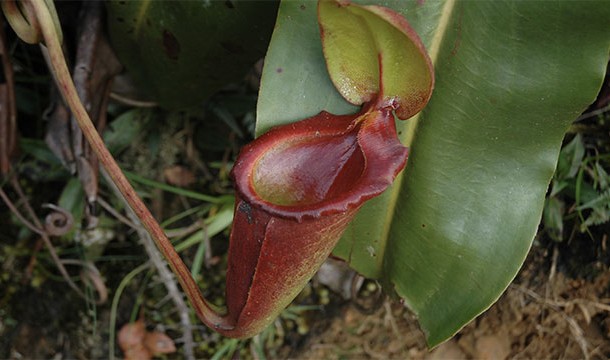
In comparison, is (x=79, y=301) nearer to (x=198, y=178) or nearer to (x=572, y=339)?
(x=198, y=178)

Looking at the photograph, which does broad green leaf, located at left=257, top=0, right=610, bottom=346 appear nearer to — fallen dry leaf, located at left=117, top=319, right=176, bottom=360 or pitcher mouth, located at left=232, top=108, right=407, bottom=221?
pitcher mouth, located at left=232, top=108, right=407, bottom=221

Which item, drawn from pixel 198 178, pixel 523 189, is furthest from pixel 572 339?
pixel 198 178

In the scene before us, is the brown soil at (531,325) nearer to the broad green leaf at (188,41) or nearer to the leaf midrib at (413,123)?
the leaf midrib at (413,123)

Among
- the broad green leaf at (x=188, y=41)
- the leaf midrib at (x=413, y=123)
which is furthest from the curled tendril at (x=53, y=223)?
the leaf midrib at (x=413, y=123)

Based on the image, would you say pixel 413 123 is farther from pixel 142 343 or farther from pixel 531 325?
pixel 142 343

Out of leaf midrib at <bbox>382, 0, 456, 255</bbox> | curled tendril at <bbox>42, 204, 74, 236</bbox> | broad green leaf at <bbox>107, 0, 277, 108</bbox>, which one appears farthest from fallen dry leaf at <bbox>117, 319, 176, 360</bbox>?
leaf midrib at <bbox>382, 0, 456, 255</bbox>

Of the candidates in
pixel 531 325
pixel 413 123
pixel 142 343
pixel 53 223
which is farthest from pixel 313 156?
pixel 142 343
